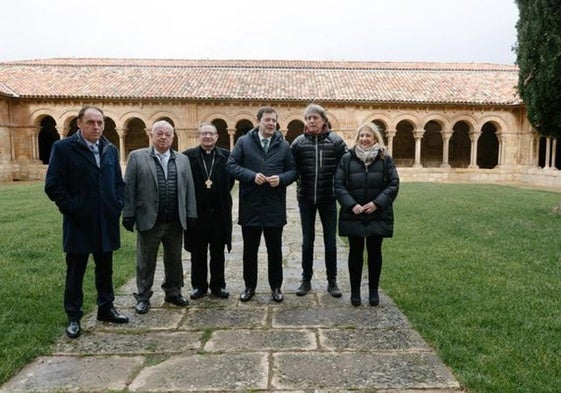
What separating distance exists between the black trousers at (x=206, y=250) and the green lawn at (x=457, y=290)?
3.37 ft

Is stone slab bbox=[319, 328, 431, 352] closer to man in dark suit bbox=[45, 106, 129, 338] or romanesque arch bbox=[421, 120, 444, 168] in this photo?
man in dark suit bbox=[45, 106, 129, 338]

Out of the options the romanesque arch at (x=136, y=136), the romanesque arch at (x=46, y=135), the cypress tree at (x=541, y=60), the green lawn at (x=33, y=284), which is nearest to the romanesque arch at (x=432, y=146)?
the cypress tree at (x=541, y=60)

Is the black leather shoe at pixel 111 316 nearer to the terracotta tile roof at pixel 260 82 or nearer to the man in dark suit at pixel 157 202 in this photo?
the man in dark suit at pixel 157 202

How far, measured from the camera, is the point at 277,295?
15.2ft

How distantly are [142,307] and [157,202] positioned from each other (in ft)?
3.11

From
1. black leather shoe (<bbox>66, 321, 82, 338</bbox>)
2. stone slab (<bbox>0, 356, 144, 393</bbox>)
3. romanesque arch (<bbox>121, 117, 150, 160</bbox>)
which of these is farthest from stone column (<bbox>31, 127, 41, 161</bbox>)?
stone slab (<bbox>0, 356, 144, 393</bbox>)

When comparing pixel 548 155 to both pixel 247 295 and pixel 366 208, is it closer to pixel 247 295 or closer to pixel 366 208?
pixel 366 208

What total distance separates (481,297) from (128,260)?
4.28m

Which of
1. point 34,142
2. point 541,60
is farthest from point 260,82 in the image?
point 541,60

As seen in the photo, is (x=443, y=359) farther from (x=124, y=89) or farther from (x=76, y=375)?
(x=124, y=89)

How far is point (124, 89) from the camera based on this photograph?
23.5m

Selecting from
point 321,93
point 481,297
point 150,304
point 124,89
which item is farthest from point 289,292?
point 124,89

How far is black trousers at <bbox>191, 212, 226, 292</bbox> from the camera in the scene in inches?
183

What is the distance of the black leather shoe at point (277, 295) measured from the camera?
460 centimetres
